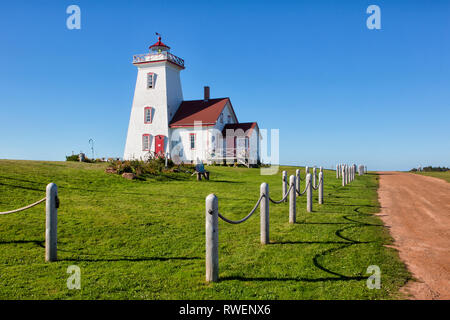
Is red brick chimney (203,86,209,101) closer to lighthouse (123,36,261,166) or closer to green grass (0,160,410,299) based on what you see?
lighthouse (123,36,261,166)

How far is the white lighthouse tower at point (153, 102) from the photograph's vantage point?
37719 mm

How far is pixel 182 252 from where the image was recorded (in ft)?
24.2

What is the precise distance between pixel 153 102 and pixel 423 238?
109 feet

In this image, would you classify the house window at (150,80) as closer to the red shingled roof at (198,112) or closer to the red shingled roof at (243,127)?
the red shingled roof at (198,112)

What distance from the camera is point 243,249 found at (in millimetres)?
7543

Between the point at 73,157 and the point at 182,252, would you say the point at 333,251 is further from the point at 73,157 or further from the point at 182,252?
the point at 73,157

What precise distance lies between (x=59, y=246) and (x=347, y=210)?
9118 millimetres

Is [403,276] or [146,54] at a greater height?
[146,54]

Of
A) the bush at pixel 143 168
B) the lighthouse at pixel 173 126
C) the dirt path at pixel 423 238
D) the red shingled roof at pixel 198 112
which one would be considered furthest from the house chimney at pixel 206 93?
the dirt path at pixel 423 238

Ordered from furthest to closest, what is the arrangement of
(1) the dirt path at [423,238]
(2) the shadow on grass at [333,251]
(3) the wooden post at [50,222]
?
1. (3) the wooden post at [50,222]
2. (2) the shadow on grass at [333,251]
3. (1) the dirt path at [423,238]

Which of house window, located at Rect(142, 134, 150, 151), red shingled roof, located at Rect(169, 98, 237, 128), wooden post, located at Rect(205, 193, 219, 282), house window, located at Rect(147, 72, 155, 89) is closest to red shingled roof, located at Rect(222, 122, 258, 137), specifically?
red shingled roof, located at Rect(169, 98, 237, 128)

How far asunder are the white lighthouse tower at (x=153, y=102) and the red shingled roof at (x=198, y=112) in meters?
1.05

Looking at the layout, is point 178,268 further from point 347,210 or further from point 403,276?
point 347,210
